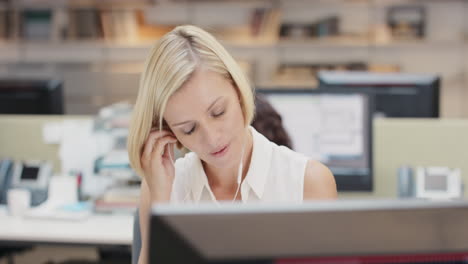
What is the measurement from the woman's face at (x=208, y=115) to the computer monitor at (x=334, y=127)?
3.75 feet

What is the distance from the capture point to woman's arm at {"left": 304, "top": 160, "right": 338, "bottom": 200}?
123cm

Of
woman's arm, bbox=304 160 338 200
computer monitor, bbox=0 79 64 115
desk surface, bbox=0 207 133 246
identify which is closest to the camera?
woman's arm, bbox=304 160 338 200

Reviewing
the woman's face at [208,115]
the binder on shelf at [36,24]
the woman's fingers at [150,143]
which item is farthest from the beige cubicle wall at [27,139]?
the binder on shelf at [36,24]

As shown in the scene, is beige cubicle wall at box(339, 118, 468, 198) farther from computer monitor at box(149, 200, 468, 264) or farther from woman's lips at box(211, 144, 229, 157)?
computer monitor at box(149, 200, 468, 264)

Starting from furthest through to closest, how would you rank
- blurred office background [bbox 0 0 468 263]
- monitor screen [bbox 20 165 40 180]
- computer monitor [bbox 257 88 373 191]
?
blurred office background [bbox 0 0 468 263]
monitor screen [bbox 20 165 40 180]
computer monitor [bbox 257 88 373 191]

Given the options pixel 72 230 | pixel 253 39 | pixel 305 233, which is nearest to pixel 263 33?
pixel 253 39

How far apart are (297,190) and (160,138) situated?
0.30 meters

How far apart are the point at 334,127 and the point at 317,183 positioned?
3.62 feet

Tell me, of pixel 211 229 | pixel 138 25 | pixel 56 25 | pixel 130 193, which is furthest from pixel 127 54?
pixel 211 229

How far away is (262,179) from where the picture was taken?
1.24 meters

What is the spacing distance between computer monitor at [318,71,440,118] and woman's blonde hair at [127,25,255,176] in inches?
57.3

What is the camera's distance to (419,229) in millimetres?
545

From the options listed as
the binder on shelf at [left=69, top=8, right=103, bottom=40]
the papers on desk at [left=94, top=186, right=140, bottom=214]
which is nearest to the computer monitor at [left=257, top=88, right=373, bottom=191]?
the papers on desk at [left=94, top=186, right=140, bottom=214]

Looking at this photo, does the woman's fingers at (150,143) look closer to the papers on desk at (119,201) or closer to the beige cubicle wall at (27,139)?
the papers on desk at (119,201)
